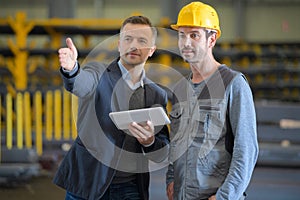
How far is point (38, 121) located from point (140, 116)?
195 inches

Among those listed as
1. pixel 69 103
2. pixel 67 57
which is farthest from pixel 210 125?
pixel 69 103

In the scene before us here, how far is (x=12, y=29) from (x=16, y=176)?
3.77 meters

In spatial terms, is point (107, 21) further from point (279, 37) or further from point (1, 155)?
point (279, 37)

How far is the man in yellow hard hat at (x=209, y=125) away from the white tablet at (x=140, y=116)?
0.32 feet

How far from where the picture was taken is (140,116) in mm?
1968

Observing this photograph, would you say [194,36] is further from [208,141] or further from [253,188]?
[253,188]

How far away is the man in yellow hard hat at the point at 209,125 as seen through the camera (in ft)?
6.20

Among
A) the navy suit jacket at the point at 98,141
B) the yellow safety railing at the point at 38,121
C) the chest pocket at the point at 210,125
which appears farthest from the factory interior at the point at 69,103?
the chest pocket at the point at 210,125

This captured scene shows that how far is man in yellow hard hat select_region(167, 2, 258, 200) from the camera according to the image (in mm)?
1891

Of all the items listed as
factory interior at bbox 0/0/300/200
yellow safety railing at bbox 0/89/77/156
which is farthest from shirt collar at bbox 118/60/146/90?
yellow safety railing at bbox 0/89/77/156

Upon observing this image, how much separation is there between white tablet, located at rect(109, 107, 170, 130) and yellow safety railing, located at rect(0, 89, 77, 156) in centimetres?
473

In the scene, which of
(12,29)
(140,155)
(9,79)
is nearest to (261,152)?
(140,155)

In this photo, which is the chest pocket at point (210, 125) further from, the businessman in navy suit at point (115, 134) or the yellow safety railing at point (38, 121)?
the yellow safety railing at point (38, 121)

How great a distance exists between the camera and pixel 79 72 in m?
2.01
